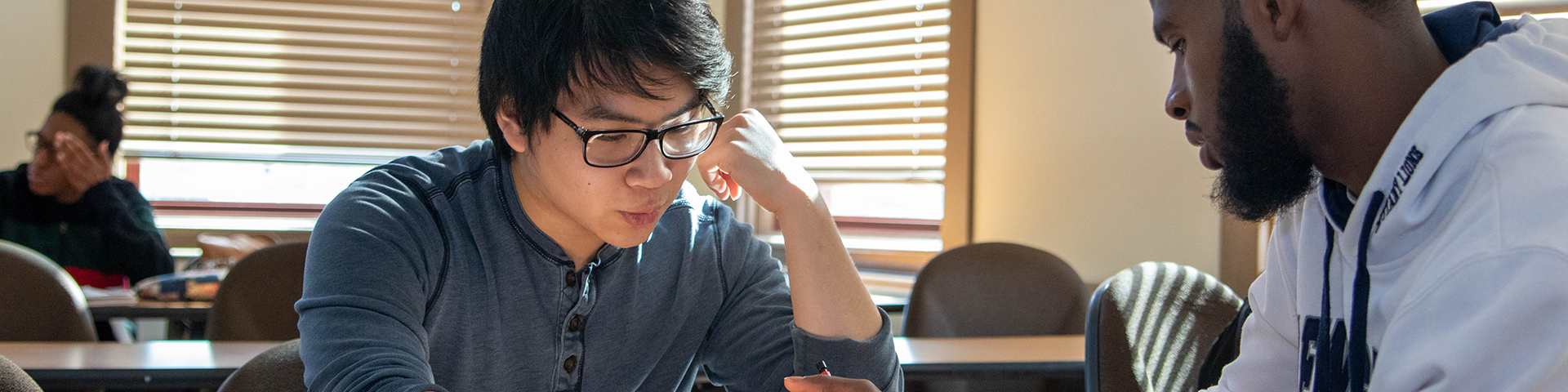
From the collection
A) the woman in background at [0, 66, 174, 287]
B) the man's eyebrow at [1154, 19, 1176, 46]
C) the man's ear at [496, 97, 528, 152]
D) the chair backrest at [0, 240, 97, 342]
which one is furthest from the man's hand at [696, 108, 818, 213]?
the woman in background at [0, 66, 174, 287]

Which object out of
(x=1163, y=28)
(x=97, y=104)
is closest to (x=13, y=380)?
(x=1163, y=28)

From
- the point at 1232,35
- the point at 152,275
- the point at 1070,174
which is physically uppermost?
the point at 1232,35

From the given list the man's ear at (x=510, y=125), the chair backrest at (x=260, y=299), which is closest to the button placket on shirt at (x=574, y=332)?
the man's ear at (x=510, y=125)

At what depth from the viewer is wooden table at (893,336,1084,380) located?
5.71 ft

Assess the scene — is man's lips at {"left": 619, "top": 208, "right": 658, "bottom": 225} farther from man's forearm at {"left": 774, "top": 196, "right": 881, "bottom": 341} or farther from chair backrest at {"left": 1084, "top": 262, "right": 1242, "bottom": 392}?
chair backrest at {"left": 1084, "top": 262, "right": 1242, "bottom": 392}

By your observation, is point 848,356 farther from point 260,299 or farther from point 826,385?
point 260,299

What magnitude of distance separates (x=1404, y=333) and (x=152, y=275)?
3.38 meters

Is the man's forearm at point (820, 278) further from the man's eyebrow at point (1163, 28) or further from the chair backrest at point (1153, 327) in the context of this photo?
the chair backrest at point (1153, 327)

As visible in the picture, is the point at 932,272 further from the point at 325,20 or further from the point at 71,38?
the point at 71,38

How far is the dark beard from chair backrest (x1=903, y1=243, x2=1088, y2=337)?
137 cm

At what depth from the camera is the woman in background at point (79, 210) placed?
3088 mm

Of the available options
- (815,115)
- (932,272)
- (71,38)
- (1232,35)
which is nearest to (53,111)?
(71,38)

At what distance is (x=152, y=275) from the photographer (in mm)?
3094

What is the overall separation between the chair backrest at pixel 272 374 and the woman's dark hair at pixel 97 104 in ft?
8.95
